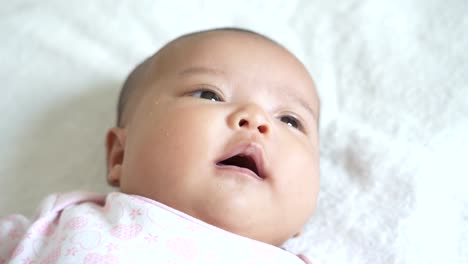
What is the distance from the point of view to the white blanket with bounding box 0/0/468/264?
1.15 m

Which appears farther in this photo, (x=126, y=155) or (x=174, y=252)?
(x=126, y=155)

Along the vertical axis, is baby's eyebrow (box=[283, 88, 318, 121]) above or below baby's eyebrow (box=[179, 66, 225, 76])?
above

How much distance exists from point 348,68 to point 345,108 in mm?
130

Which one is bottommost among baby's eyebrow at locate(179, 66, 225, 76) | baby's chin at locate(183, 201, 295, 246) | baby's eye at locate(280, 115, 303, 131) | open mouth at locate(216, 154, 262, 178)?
baby's chin at locate(183, 201, 295, 246)

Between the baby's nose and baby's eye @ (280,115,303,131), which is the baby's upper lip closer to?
the baby's nose

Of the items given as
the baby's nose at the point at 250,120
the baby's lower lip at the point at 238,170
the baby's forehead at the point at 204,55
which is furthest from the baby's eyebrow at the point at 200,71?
the baby's lower lip at the point at 238,170

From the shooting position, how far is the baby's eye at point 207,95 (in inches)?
40.2

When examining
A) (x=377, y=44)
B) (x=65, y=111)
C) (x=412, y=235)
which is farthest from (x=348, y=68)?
(x=65, y=111)

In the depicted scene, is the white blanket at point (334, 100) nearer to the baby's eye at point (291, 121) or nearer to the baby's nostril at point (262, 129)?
the baby's eye at point (291, 121)

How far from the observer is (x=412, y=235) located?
3.63 feet

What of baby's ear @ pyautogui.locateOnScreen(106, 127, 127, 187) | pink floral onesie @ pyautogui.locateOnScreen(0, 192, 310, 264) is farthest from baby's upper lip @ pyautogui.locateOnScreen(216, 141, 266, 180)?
baby's ear @ pyautogui.locateOnScreen(106, 127, 127, 187)

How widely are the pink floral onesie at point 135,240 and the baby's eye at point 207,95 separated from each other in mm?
231

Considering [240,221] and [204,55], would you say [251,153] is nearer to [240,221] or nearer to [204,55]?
[240,221]

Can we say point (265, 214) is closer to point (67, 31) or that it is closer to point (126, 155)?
point (126, 155)
